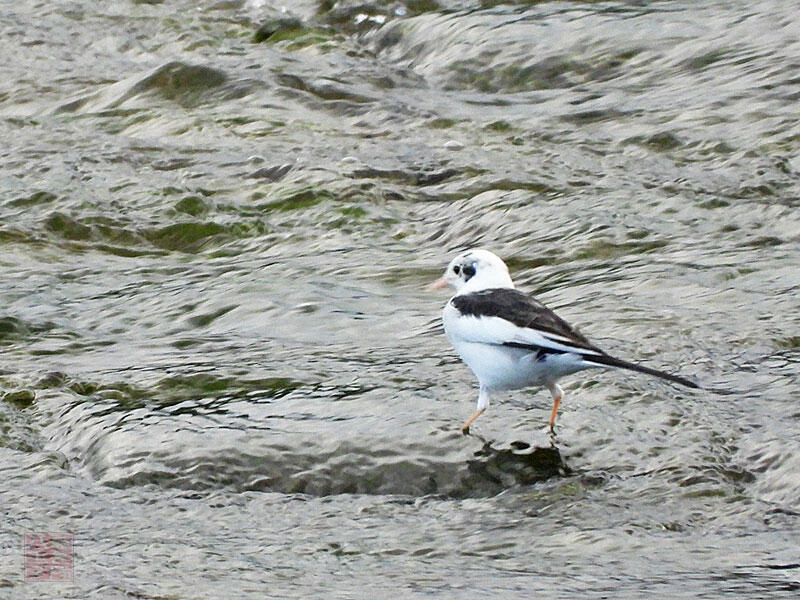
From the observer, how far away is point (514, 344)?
5965mm

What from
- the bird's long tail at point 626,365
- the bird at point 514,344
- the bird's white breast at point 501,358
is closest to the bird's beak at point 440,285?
the bird at point 514,344

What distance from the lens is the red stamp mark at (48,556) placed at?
4.84 meters

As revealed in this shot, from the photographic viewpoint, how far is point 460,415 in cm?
641

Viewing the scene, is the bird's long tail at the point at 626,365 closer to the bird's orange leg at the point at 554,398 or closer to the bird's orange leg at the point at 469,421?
the bird's orange leg at the point at 554,398

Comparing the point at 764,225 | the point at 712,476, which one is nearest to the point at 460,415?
the point at 712,476

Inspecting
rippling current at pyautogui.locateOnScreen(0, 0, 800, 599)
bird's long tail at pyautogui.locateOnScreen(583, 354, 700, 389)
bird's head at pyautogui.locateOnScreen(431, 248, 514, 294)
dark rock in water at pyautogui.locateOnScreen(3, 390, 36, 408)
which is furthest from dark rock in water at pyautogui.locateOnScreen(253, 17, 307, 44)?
bird's long tail at pyautogui.locateOnScreen(583, 354, 700, 389)

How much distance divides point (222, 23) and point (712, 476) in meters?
9.67

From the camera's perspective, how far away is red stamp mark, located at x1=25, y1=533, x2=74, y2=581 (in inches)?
190

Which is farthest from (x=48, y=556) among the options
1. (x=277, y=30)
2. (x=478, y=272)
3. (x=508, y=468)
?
(x=277, y=30)

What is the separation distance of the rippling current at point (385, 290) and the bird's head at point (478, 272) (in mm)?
446

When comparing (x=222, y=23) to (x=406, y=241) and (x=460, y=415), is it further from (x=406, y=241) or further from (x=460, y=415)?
(x=460, y=415)

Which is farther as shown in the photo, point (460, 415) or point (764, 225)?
point (764, 225)

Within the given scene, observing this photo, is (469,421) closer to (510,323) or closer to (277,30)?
(510,323)

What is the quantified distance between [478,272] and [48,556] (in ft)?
8.72
